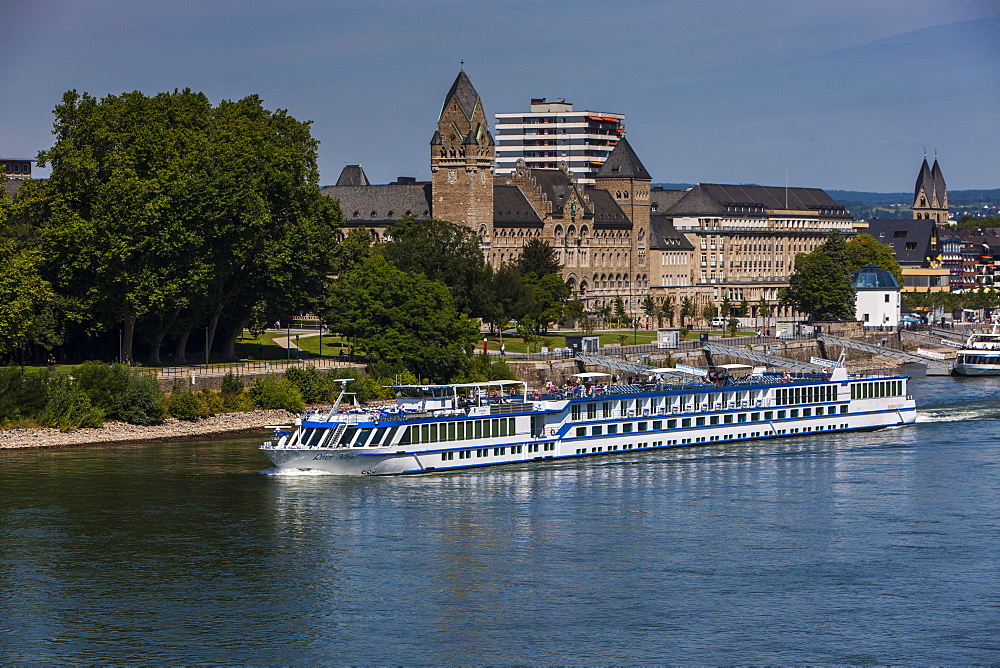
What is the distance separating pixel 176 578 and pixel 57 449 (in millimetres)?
29223

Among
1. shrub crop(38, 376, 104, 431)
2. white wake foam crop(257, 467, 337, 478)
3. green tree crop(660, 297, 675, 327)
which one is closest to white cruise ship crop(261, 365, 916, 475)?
white wake foam crop(257, 467, 337, 478)

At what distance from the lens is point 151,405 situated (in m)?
86.6

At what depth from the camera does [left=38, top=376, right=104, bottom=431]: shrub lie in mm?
83688

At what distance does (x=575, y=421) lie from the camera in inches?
3216

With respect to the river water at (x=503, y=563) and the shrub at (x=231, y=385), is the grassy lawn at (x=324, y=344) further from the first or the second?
the river water at (x=503, y=563)

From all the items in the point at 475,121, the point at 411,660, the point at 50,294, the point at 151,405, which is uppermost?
the point at 475,121

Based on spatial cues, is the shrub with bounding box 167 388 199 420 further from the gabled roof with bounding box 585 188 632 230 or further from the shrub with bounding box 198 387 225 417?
the gabled roof with bounding box 585 188 632 230

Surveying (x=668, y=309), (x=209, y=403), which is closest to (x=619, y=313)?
(x=668, y=309)

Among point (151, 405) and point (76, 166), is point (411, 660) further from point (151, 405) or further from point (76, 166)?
point (76, 166)

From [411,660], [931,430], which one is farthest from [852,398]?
[411,660]

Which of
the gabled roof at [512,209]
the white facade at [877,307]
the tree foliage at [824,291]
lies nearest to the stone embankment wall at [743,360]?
the white facade at [877,307]

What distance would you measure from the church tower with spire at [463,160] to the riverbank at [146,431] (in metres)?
78.1

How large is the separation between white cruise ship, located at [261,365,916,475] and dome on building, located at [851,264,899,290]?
7538 cm

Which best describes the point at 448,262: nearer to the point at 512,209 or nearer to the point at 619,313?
the point at 619,313
